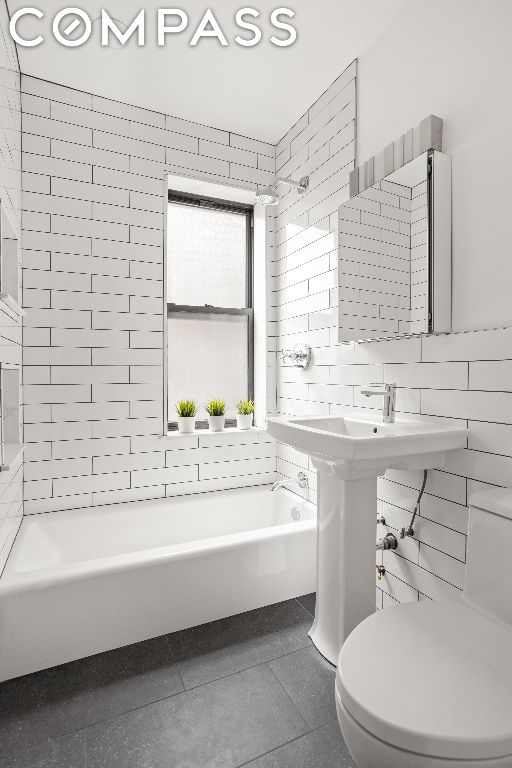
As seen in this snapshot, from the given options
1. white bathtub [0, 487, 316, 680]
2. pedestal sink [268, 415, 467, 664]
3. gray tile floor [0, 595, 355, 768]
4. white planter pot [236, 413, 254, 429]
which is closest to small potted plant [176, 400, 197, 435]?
white planter pot [236, 413, 254, 429]

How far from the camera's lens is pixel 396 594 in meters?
1.89

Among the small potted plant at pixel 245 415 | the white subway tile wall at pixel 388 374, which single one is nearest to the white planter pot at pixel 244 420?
the small potted plant at pixel 245 415

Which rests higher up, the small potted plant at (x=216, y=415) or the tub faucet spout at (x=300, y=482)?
the small potted plant at (x=216, y=415)

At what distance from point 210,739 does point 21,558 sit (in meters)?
1.20

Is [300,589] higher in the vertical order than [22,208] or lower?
lower

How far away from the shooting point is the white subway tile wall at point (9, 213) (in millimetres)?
1701

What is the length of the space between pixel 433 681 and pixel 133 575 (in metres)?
1.26

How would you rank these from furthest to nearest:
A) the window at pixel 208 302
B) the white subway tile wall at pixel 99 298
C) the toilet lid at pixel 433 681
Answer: the window at pixel 208 302
the white subway tile wall at pixel 99 298
the toilet lid at pixel 433 681

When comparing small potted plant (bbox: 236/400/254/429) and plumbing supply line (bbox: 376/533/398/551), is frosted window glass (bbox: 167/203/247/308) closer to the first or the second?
small potted plant (bbox: 236/400/254/429)


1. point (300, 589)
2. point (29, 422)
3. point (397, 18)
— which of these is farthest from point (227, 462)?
point (397, 18)

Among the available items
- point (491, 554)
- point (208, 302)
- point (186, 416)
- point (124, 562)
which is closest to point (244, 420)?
point (186, 416)

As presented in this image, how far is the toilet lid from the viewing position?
84 cm

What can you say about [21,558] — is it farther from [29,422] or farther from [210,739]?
[210,739]

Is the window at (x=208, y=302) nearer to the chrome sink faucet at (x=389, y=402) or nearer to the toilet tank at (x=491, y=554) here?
the chrome sink faucet at (x=389, y=402)
